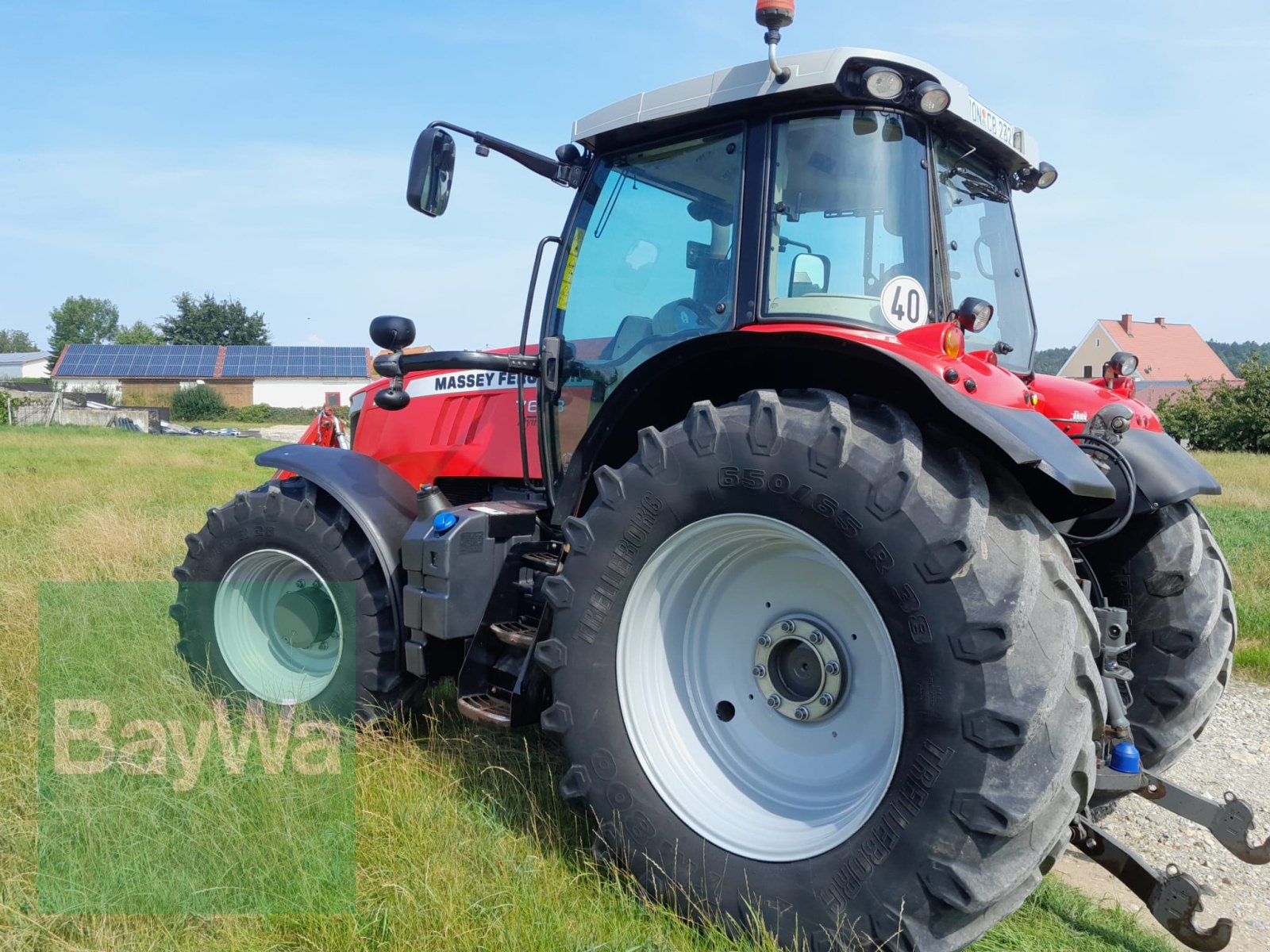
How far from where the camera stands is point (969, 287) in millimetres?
3543

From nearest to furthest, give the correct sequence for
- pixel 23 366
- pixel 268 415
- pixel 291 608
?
pixel 291 608 → pixel 268 415 → pixel 23 366

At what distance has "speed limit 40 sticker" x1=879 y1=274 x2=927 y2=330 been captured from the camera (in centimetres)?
296

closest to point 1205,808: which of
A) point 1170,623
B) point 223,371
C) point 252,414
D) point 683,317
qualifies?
point 1170,623

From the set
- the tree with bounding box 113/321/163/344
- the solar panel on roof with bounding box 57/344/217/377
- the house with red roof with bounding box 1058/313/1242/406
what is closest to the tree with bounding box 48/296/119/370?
the tree with bounding box 113/321/163/344

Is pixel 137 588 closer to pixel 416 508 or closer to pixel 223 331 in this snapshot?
pixel 416 508

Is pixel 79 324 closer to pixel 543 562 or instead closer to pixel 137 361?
pixel 137 361

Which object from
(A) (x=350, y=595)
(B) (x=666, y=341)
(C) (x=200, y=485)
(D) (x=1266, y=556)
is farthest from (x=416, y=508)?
(C) (x=200, y=485)

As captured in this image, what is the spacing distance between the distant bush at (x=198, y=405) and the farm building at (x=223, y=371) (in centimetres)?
318

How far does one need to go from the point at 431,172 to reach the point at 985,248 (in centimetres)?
212

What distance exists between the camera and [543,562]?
142 inches

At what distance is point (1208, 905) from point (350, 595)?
322cm

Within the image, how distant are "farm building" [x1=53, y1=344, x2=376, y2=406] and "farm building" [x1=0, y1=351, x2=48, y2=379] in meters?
35.3

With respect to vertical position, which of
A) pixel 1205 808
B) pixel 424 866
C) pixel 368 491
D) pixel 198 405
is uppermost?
pixel 198 405

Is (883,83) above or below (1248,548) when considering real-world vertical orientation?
above
